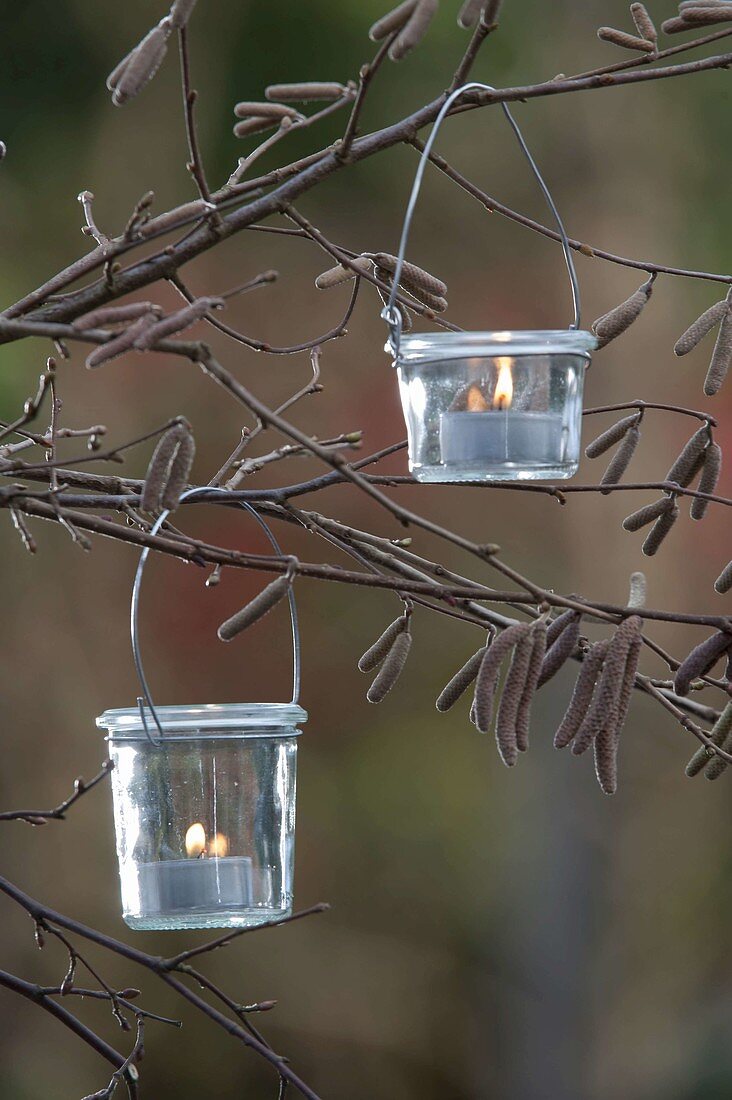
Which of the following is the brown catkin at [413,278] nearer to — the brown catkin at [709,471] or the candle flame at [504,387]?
the candle flame at [504,387]

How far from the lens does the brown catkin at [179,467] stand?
2.87 ft

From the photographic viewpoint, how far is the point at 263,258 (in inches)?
166

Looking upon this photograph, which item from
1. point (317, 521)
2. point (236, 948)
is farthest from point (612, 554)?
point (317, 521)

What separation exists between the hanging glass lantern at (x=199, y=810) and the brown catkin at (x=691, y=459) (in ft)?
1.22

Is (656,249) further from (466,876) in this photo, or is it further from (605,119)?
(466,876)

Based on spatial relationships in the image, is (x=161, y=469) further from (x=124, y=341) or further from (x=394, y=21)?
(x=394, y=21)

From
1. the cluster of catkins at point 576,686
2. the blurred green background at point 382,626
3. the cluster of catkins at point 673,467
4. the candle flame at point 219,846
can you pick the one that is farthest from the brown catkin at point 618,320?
the blurred green background at point 382,626

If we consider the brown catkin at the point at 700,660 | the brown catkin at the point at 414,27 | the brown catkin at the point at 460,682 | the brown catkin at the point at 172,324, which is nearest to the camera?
the brown catkin at the point at 172,324

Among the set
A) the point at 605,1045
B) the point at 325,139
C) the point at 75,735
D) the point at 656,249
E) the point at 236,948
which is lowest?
the point at 605,1045

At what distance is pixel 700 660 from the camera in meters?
0.98

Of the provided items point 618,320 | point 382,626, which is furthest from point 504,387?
point 382,626

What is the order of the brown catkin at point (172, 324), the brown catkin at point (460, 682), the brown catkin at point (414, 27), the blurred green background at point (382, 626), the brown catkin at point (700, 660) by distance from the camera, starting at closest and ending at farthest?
1. the brown catkin at point (172, 324)
2. the brown catkin at point (414, 27)
3. the brown catkin at point (700, 660)
4. the brown catkin at point (460, 682)
5. the blurred green background at point (382, 626)

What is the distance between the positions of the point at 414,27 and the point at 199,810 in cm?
58

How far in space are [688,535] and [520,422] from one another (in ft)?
10.8
